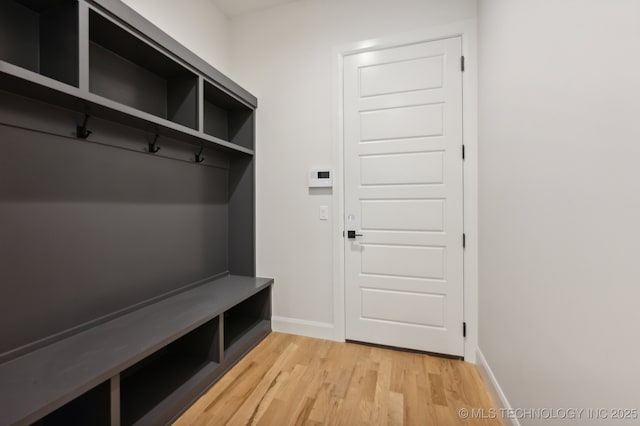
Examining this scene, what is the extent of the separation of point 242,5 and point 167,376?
3220 millimetres

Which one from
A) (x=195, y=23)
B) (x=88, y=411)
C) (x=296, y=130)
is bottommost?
(x=88, y=411)

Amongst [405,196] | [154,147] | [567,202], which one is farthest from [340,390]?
[154,147]

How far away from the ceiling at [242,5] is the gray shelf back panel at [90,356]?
8.97 feet

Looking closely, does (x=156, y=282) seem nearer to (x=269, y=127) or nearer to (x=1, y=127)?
(x=1, y=127)

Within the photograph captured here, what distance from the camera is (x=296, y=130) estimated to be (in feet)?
8.43

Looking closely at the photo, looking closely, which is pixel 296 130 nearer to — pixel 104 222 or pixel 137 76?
pixel 137 76

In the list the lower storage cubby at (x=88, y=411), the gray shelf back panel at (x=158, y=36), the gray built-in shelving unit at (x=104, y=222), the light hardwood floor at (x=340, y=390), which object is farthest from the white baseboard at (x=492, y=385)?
the gray shelf back panel at (x=158, y=36)

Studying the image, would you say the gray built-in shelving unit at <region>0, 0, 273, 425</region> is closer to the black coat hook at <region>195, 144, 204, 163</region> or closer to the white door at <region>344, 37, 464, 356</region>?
the black coat hook at <region>195, 144, 204, 163</region>

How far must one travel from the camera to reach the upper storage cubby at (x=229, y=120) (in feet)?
8.05

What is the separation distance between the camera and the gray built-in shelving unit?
121 cm

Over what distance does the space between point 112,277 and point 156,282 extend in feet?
1.08

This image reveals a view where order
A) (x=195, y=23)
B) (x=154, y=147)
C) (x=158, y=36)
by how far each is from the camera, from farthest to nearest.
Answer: (x=195, y=23) → (x=154, y=147) → (x=158, y=36)

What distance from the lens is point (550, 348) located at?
106cm

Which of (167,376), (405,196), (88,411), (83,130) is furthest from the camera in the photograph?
(405,196)
